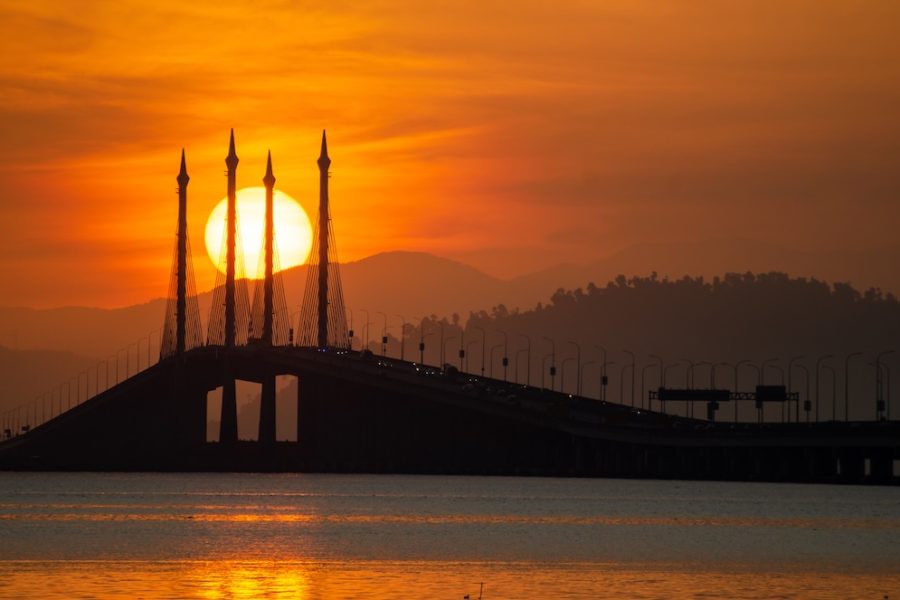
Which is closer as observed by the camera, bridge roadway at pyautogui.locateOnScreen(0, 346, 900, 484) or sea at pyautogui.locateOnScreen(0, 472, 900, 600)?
sea at pyautogui.locateOnScreen(0, 472, 900, 600)

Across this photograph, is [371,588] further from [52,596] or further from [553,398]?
[553,398]

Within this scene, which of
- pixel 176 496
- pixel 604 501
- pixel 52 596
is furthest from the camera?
pixel 176 496

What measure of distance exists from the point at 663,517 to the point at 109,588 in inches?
2266

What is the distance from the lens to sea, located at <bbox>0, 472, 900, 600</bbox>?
6234 centimetres

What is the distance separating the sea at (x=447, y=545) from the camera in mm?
62344

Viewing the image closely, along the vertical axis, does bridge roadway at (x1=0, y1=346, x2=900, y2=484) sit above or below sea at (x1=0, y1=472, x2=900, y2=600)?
above

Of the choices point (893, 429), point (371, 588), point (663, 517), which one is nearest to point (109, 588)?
point (371, 588)

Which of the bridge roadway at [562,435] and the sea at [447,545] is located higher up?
the bridge roadway at [562,435]

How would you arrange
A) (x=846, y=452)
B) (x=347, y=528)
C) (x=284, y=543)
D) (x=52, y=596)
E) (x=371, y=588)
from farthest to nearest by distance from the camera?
(x=846, y=452)
(x=347, y=528)
(x=284, y=543)
(x=371, y=588)
(x=52, y=596)

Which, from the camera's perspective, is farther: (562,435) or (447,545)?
(562,435)

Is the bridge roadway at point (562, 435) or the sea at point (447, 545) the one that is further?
the bridge roadway at point (562, 435)

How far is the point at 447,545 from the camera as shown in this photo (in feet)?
276

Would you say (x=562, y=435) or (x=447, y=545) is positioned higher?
(x=562, y=435)

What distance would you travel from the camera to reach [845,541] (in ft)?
296
